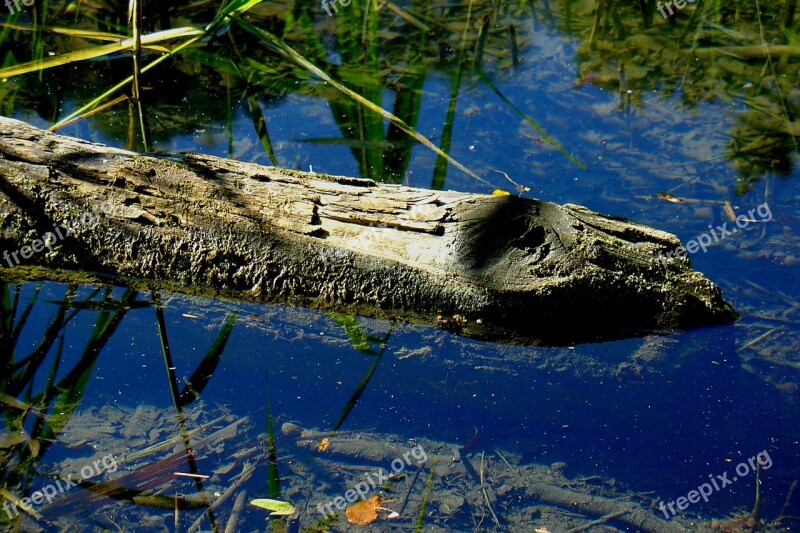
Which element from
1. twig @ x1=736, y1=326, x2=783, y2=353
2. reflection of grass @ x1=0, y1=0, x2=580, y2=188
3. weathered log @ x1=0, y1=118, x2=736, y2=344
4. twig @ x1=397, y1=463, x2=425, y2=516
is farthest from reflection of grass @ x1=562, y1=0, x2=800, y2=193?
twig @ x1=397, y1=463, x2=425, y2=516

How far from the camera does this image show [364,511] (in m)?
2.09

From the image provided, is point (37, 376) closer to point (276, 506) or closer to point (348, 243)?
point (276, 506)

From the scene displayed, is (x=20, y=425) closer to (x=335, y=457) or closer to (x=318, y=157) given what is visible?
(x=335, y=457)

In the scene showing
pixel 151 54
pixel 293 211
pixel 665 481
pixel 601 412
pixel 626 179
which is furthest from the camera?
pixel 151 54

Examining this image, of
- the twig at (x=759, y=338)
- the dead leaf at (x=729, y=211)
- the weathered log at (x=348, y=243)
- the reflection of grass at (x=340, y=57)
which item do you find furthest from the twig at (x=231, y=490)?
the dead leaf at (x=729, y=211)

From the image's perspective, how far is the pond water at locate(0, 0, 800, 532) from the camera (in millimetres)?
2139

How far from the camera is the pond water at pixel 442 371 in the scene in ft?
7.02

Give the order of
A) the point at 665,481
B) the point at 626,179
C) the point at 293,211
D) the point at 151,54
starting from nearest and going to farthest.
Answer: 1. the point at 665,481
2. the point at 293,211
3. the point at 626,179
4. the point at 151,54

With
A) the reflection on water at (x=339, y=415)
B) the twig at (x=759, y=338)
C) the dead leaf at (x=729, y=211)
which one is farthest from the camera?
the dead leaf at (x=729, y=211)

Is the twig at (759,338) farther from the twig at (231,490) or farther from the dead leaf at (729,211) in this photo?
the twig at (231,490)

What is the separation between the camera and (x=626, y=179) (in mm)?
3418

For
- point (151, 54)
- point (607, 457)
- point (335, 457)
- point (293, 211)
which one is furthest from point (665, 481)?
point (151, 54)

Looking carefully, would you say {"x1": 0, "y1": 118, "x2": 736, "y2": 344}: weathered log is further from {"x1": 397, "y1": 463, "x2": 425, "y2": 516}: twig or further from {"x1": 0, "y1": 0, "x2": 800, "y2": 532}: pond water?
{"x1": 397, "y1": 463, "x2": 425, "y2": 516}: twig

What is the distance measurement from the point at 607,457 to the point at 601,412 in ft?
0.59
